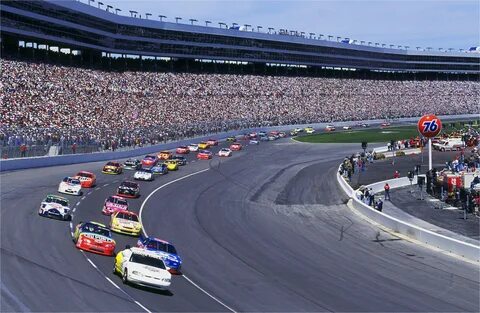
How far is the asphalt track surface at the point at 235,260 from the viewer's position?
843 inches

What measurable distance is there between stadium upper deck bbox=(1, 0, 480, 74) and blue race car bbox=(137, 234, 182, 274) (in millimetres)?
63247

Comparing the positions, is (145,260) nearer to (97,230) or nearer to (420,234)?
(97,230)

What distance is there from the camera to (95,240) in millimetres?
26906

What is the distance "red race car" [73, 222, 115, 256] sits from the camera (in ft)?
87.8

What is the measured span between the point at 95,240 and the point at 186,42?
103m

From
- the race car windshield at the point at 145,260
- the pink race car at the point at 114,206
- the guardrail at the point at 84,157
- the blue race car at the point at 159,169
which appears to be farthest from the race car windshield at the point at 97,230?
the blue race car at the point at 159,169

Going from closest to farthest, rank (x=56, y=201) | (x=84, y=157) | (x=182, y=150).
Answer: (x=56, y=201) → (x=84, y=157) → (x=182, y=150)

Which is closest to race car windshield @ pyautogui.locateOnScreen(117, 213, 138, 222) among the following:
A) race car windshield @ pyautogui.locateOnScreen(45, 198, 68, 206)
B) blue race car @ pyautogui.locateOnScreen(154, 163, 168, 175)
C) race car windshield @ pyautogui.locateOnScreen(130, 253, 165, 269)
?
race car windshield @ pyautogui.locateOnScreen(45, 198, 68, 206)

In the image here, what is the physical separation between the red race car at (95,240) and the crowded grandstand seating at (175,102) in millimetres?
27251

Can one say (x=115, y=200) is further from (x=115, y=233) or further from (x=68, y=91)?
(x=68, y=91)

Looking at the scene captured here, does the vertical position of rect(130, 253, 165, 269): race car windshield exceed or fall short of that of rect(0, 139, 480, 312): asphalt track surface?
it exceeds it

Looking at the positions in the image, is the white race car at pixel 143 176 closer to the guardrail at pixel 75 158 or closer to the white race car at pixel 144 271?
the guardrail at pixel 75 158

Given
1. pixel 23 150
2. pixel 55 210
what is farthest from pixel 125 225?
pixel 23 150

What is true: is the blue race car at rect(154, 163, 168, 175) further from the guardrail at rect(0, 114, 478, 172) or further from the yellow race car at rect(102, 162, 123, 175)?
the guardrail at rect(0, 114, 478, 172)
